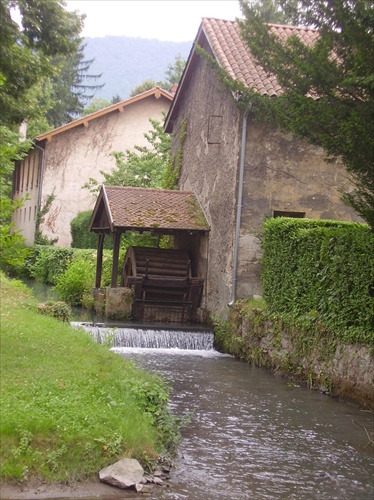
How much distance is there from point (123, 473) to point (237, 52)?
45.8 ft

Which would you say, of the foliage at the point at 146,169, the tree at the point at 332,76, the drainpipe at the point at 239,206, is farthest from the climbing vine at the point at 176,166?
the tree at the point at 332,76

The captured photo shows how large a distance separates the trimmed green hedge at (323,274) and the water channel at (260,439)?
4.19 feet

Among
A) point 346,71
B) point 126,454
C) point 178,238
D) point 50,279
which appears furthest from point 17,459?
point 50,279

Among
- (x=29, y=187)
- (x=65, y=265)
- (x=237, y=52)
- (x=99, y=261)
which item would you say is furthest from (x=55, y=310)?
(x=29, y=187)

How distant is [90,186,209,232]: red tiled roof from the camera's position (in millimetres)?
18281

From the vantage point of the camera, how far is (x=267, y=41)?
10.0 meters

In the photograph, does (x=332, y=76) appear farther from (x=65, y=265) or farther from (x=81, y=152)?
(x=81, y=152)

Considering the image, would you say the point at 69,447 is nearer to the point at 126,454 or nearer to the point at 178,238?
the point at 126,454

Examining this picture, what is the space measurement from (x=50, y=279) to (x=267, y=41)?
21.9m

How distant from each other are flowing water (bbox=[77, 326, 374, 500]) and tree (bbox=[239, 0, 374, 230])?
2953 millimetres

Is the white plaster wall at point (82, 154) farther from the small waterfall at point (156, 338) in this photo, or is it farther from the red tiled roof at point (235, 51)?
the small waterfall at point (156, 338)

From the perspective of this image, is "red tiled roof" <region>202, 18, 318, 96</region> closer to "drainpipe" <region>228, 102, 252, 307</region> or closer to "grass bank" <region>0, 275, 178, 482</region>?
"drainpipe" <region>228, 102, 252, 307</region>

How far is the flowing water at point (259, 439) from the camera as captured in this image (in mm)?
6680

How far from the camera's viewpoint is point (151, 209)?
751 inches
